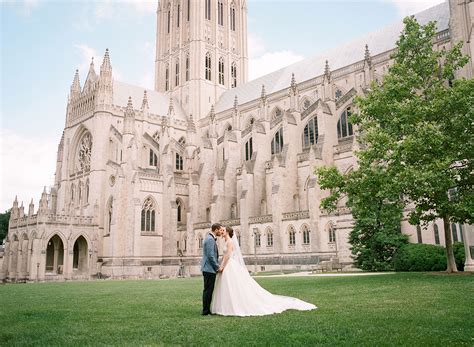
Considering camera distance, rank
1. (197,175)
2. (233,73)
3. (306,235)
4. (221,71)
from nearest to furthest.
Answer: (306,235) < (197,175) < (221,71) < (233,73)

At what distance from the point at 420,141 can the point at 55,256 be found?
40723mm

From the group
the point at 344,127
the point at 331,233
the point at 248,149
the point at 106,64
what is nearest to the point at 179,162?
the point at 248,149

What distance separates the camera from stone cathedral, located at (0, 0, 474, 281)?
37.1 m

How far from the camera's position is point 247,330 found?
22.5ft

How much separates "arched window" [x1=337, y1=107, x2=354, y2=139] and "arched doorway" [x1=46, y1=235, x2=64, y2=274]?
31.2m

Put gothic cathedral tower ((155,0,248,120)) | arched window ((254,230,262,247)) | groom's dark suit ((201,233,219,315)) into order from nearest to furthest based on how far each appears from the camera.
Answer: groom's dark suit ((201,233,219,315))
arched window ((254,230,262,247))
gothic cathedral tower ((155,0,248,120))

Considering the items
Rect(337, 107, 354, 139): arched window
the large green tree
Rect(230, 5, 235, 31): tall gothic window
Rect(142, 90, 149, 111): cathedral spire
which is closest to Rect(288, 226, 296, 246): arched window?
Rect(337, 107, 354, 139): arched window

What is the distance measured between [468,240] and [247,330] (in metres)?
16.9

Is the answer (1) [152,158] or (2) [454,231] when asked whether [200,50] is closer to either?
(1) [152,158]

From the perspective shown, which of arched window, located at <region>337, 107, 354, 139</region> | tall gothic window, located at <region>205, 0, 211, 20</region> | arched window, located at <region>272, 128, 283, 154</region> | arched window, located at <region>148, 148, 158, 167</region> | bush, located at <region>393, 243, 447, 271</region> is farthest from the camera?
tall gothic window, located at <region>205, 0, 211, 20</region>

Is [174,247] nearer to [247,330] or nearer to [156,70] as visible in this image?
[156,70]

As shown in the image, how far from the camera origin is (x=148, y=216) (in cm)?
4556

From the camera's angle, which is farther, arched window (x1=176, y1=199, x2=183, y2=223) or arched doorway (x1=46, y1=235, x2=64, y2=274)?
arched window (x1=176, y1=199, x2=183, y2=223)

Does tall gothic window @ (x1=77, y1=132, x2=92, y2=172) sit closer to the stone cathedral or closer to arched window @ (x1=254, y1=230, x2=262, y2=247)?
the stone cathedral
